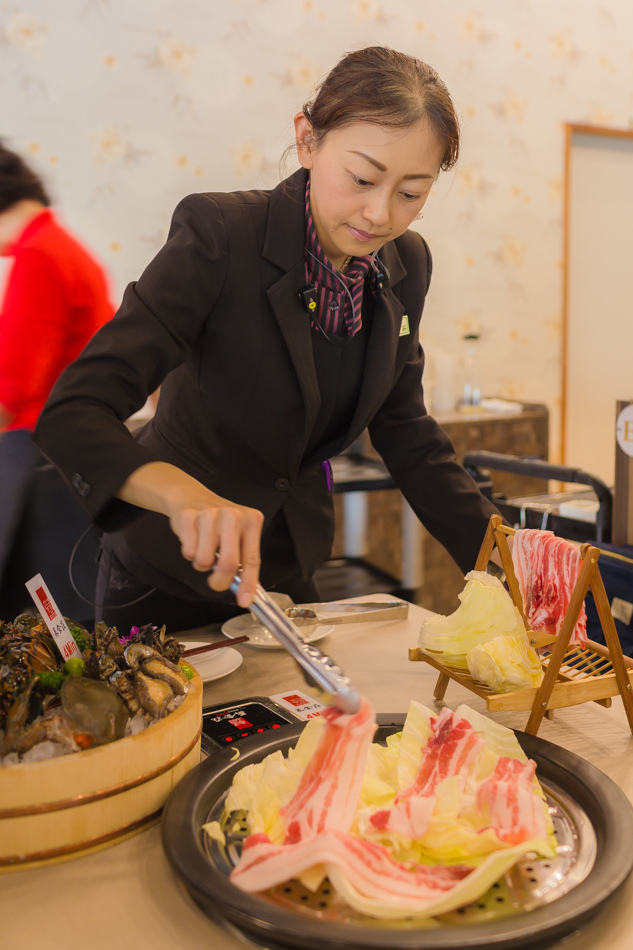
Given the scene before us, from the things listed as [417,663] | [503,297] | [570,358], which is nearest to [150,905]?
[417,663]

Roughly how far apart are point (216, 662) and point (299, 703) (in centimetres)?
18

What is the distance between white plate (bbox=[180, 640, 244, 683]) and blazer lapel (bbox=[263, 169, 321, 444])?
398 mm

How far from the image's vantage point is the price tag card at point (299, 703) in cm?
106

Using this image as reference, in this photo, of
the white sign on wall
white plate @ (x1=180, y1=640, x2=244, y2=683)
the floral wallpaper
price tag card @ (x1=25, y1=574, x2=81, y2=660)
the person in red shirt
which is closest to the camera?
price tag card @ (x1=25, y1=574, x2=81, y2=660)

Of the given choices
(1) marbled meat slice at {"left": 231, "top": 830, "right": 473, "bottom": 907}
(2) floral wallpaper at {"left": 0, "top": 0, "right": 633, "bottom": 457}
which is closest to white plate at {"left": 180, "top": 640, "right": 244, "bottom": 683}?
(1) marbled meat slice at {"left": 231, "top": 830, "right": 473, "bottom": 907}

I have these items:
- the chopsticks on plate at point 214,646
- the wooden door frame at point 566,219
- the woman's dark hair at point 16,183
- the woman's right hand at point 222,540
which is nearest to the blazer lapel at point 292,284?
the chopsticks on plate at point 214,646

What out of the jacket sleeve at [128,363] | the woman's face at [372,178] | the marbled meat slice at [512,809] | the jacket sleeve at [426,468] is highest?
the woman's face at [372,178]

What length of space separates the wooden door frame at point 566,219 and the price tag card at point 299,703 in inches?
143

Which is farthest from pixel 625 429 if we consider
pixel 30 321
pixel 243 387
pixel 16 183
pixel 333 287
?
pixel 16 183

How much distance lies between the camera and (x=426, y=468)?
58.1 inches

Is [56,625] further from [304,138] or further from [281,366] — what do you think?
[304,138]

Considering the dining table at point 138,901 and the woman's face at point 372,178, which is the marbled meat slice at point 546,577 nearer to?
the dining table at point 138,901

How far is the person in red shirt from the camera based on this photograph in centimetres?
239

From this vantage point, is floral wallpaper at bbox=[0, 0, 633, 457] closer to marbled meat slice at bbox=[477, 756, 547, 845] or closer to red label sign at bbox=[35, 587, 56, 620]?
red label sign at bbox=[35, 587, 56, 620]
